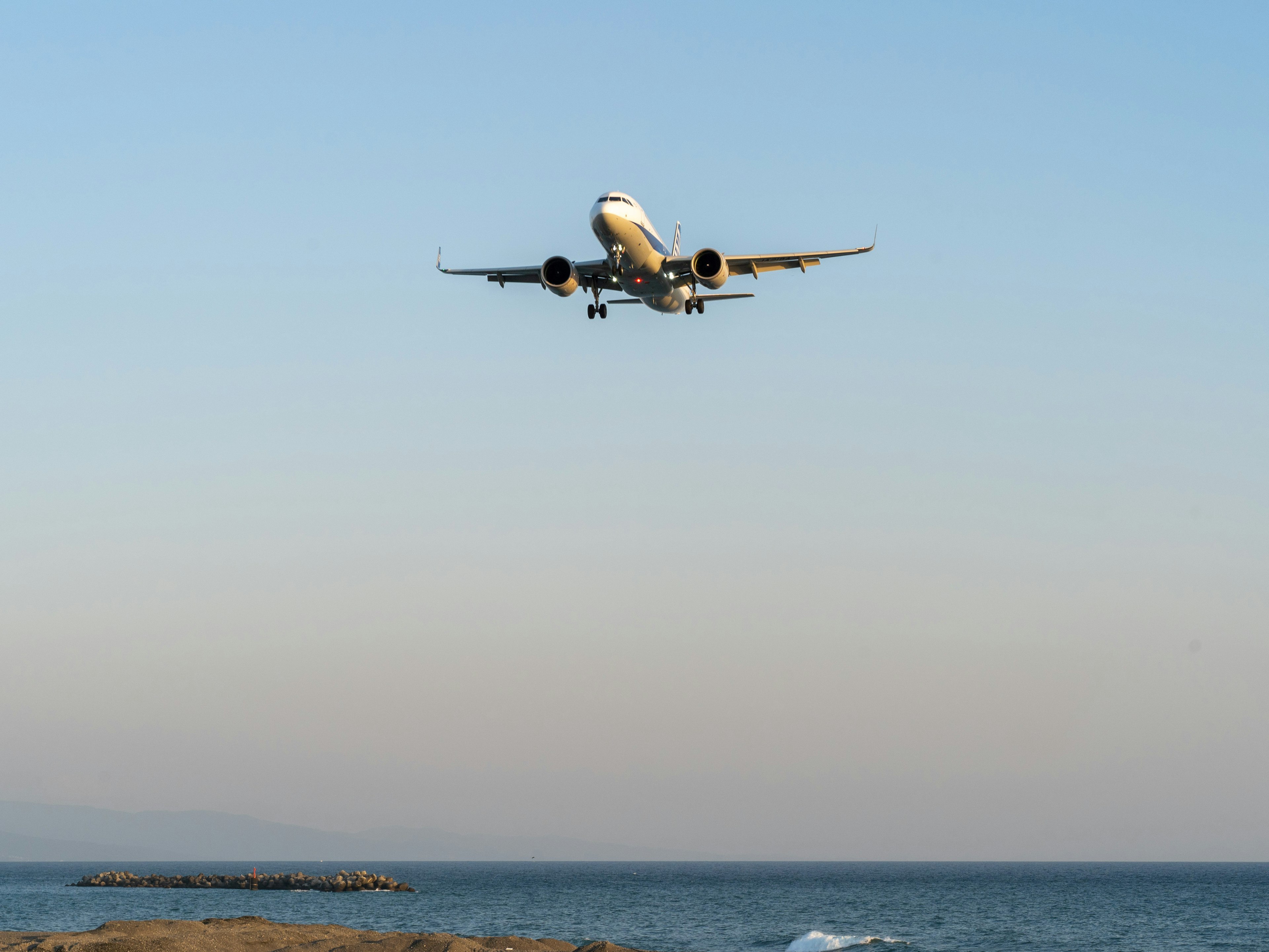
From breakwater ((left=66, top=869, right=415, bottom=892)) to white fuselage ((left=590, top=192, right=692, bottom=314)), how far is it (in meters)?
108

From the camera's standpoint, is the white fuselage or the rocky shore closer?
the rocky shore

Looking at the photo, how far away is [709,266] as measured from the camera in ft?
148

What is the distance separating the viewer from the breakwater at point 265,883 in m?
138

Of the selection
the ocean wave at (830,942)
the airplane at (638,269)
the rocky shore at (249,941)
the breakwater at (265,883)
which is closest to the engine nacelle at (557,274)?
the airplane at (638,269)

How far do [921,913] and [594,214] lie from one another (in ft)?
319

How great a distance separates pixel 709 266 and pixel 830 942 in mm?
58771

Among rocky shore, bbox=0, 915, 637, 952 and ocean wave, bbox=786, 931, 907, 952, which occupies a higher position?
rocky shore, bbox=0, 915, 637, 952

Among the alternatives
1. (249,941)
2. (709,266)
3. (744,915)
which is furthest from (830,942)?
(709,266)

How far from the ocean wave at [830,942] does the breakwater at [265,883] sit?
221 ft

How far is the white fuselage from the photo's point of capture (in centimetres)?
4284

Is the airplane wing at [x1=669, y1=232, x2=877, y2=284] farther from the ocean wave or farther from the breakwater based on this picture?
the breakwater

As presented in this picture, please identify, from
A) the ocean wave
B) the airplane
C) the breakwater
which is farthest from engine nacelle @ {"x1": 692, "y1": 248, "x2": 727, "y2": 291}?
the breakwater

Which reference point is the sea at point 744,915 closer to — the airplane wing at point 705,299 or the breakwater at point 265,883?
the breakwater at point 265,883

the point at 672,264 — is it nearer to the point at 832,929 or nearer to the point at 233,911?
the point at 832,929
